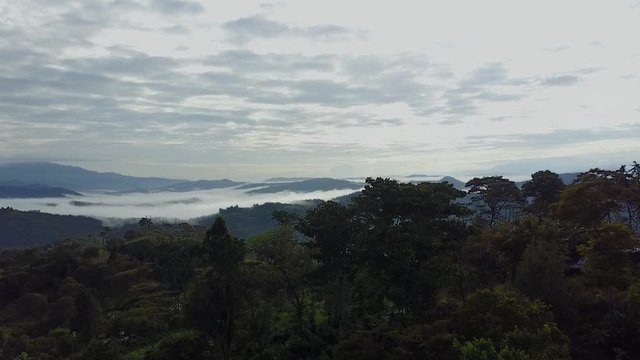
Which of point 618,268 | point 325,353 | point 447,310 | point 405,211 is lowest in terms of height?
point 325,353

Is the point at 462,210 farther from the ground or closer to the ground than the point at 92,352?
farther from the ground

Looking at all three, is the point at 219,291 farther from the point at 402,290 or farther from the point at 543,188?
the point at 543,188

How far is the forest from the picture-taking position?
74.5 ft

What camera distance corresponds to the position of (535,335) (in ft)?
63.6

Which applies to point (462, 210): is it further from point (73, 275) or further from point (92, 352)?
point (73, 275)

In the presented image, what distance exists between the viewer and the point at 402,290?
30.4m

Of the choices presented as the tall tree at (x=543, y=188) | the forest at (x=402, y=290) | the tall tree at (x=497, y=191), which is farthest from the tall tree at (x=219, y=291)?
the tall tree at (x=543, y=188)

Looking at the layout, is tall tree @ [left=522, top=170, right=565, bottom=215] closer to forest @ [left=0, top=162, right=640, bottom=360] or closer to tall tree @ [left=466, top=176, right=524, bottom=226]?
tall tree @ [left=466, top=176, right=524, bottom=226]

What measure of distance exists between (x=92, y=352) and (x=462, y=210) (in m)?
30.0

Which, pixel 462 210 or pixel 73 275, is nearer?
pixel 462 210

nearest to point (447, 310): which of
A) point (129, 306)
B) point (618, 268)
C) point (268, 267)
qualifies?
point (618, 268)

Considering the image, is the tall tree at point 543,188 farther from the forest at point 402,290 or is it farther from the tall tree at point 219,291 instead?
the tall tree at point 219,291

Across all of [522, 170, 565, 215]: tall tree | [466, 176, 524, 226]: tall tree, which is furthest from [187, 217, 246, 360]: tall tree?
[522, 170, 565, 215]: tall tree

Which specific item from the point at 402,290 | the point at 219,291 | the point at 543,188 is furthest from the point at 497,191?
the point at 219,291
